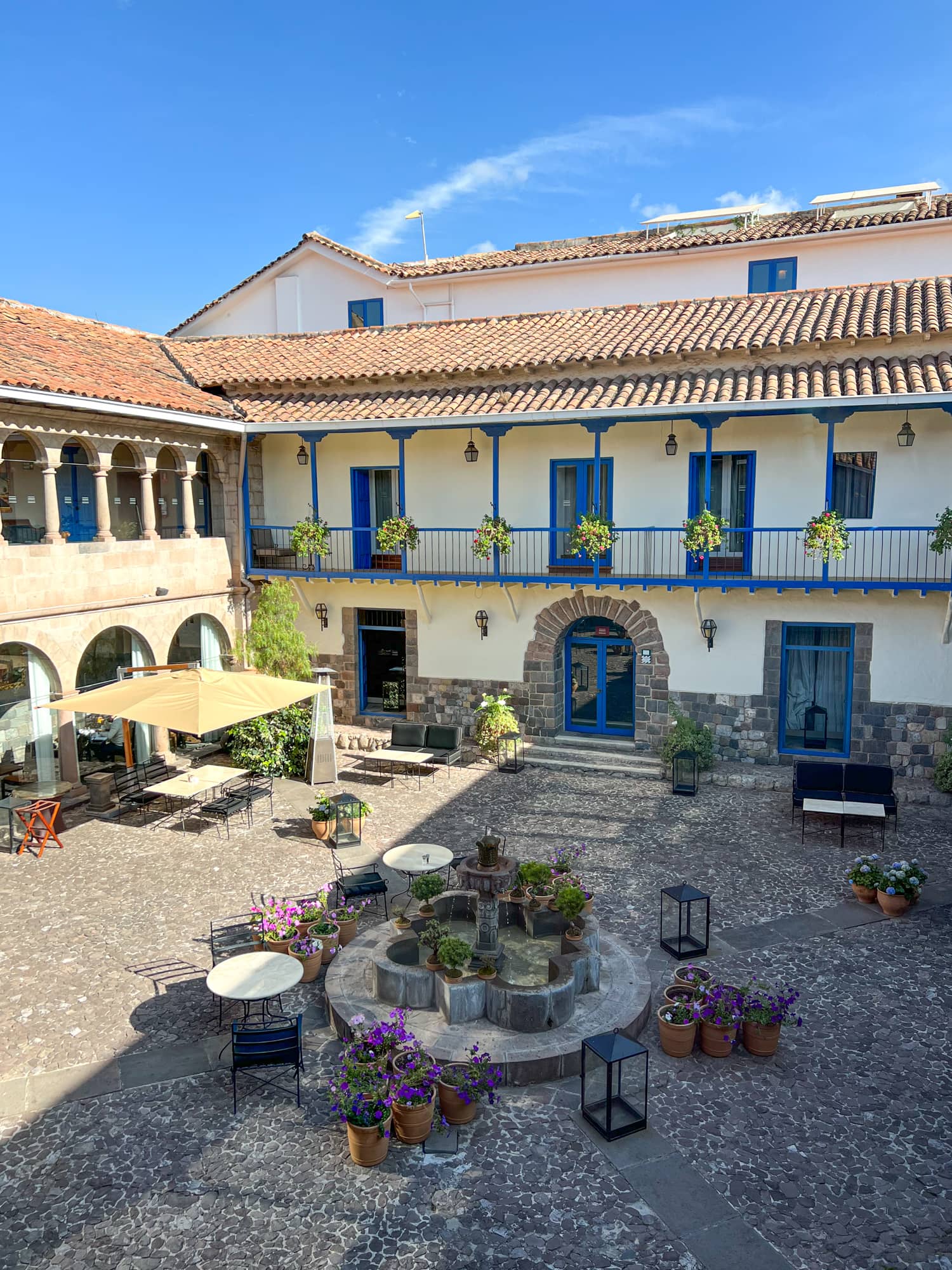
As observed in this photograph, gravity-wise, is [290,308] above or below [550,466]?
above

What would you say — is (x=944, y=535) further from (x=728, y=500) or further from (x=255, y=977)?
(x=255, y=977)

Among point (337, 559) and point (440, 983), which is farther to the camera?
point (337, 559)

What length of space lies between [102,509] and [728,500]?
10.9 metres

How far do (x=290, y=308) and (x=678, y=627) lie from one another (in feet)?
53.9

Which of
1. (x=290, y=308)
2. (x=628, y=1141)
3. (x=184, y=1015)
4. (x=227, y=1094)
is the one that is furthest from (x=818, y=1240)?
(x=290, y=308)

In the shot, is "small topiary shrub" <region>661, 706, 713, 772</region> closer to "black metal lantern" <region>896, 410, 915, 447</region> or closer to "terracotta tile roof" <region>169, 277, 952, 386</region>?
"black metal lantern" <region>896, 410, 915, 447</region>

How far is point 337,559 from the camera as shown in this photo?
750 inches

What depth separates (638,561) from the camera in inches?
660

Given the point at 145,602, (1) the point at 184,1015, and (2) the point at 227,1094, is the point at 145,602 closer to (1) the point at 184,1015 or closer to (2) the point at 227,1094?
(1) the point at 184,1015

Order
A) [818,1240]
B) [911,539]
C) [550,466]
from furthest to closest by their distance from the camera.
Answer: [550,466] < [911,539] < [818,1240]

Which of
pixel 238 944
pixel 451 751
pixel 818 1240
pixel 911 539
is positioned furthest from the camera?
pixel 451 751

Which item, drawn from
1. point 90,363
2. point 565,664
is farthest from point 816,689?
point 90,363

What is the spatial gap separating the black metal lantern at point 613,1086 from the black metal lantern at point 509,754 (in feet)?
30.1

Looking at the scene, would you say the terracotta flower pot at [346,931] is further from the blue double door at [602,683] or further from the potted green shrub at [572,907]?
the blue double door at [602,683]
